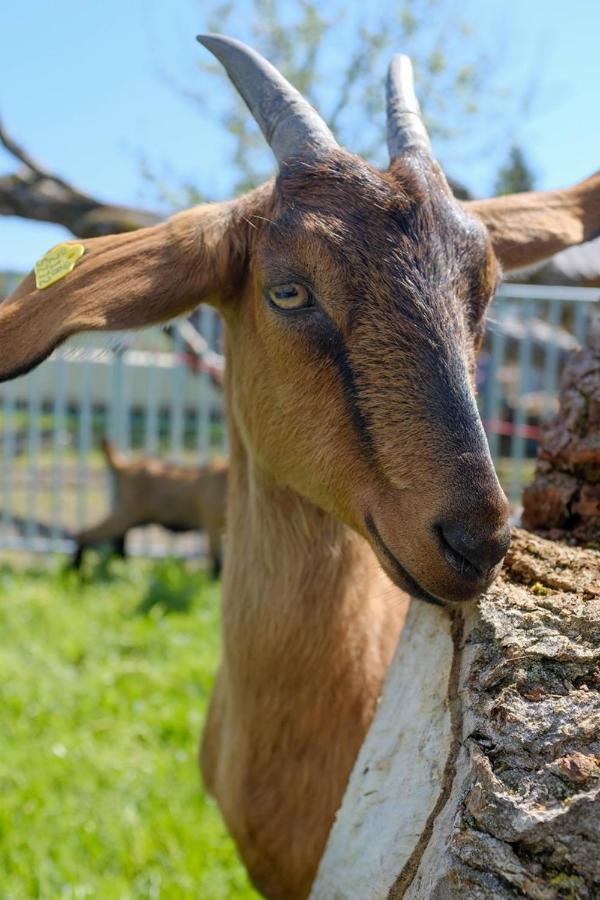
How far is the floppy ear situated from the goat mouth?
1.17 meters

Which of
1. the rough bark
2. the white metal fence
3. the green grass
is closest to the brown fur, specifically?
the rough bark

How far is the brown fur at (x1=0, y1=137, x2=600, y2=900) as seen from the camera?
1960mm

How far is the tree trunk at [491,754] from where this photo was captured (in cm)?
132

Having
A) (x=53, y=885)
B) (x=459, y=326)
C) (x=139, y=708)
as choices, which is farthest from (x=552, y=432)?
(x=139, y=708)

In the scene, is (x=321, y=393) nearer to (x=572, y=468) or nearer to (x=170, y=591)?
(x=572, y=468)

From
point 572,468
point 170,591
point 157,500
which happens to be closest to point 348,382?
point 572,468

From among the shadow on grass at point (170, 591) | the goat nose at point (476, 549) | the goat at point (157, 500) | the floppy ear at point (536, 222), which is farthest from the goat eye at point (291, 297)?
the goat at point (157, 500)

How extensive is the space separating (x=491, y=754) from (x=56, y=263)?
5.10ft

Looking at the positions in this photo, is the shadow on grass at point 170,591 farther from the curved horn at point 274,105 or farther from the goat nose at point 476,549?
the goat nose at point 476,549

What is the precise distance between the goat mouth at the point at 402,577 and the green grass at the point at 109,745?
7.36 feet

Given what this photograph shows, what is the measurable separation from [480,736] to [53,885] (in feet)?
8.92

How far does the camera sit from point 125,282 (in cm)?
212

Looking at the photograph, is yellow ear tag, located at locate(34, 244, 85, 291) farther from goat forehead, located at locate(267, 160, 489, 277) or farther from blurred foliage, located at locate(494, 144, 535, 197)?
blurred foliage, located at locate(494, 144, 535, 197)

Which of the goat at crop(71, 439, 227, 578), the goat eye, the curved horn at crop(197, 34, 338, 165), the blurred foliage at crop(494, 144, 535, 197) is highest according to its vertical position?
the blurred foliage at crop(494, 144, 535, 197)
